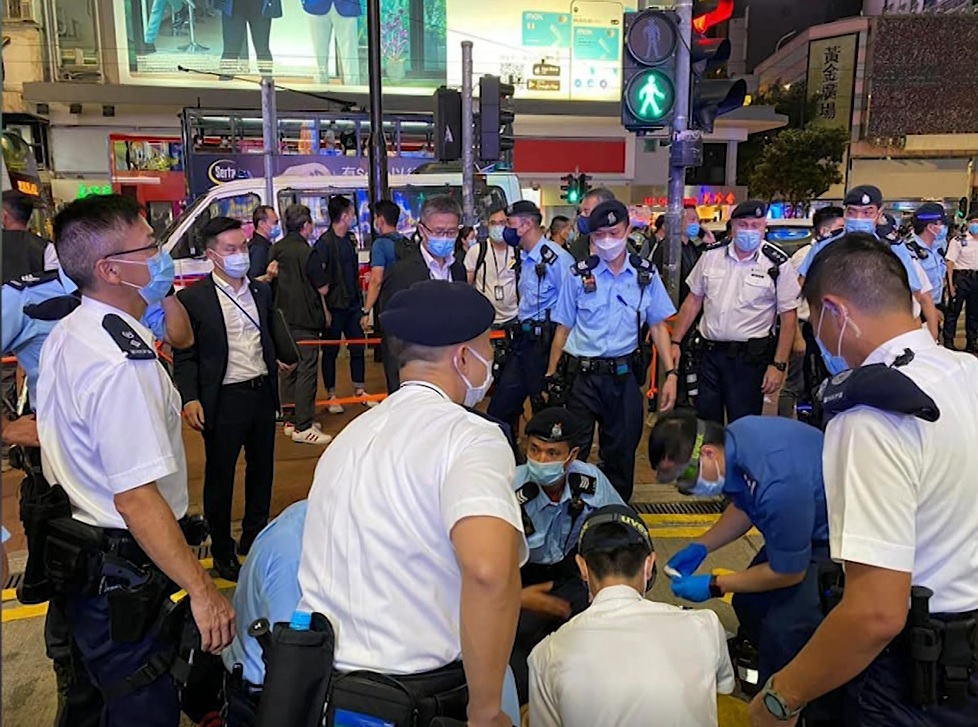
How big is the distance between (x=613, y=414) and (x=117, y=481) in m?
3.17

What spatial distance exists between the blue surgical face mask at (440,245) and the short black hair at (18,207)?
3017mm

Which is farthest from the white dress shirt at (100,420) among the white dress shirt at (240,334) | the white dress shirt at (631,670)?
the white dress shirt at (240,334)

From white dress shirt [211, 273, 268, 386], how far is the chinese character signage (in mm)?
33670

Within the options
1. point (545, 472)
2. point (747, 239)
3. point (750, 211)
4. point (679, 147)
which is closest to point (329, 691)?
point (545, 472)

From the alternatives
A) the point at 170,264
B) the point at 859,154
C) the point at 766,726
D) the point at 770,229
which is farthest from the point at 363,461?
the point at 859,154

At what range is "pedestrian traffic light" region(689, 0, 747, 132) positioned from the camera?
5793 millimetres

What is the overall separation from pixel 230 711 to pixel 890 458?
218 cm

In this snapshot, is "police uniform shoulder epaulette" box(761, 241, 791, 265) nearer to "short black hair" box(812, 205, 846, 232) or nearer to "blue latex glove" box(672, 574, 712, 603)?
"short black hair" box(812, 205, 846, 232)

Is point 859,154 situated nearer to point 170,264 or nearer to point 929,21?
point 929,21

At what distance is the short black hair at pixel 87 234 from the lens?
8.33ft

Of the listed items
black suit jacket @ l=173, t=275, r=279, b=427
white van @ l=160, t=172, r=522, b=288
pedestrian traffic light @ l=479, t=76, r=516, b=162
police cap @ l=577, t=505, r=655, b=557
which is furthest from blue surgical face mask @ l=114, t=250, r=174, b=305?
white van @ l=160, t=172, r=522, b=288

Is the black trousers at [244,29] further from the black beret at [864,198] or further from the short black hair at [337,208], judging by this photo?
the black beret at [864,198]

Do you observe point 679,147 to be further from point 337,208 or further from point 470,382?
point 470,382

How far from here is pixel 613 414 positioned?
482 centimetres
